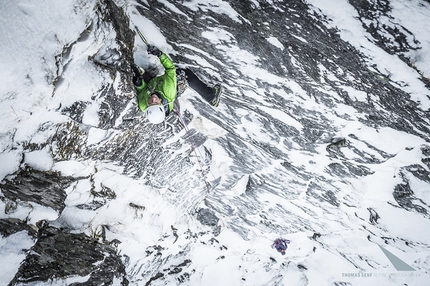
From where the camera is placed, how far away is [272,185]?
31.1 ft

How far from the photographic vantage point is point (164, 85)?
5.25 metres

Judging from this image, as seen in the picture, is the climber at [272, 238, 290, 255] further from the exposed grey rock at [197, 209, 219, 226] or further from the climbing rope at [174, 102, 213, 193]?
the climbing rope at [174, 102, 213, 193]

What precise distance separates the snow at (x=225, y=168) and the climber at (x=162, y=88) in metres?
0.38

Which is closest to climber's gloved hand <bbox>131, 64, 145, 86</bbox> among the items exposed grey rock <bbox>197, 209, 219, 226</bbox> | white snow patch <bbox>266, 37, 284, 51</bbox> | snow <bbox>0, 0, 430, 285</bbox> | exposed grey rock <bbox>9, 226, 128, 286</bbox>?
snow <bbox>0, 0, 430, 285</bbox>

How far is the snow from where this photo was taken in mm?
4051

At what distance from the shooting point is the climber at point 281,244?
37.8ft

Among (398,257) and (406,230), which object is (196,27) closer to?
(406,230)

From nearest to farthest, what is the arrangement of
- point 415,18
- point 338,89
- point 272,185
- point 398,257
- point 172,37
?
point 415,18 → point 172,37 → point 338,89 → point 272,185 → point 398,257

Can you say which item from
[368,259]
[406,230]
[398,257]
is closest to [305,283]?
[368,259]

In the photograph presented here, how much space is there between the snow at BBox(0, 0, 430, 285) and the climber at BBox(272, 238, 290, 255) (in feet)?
0.99

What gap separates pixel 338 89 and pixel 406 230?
7400mm

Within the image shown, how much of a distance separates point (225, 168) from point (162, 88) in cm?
441

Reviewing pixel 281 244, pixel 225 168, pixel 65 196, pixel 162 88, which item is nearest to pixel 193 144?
pixel 225 168

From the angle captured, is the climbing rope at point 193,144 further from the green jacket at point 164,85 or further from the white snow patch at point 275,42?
the white snow patch at point 275,42
